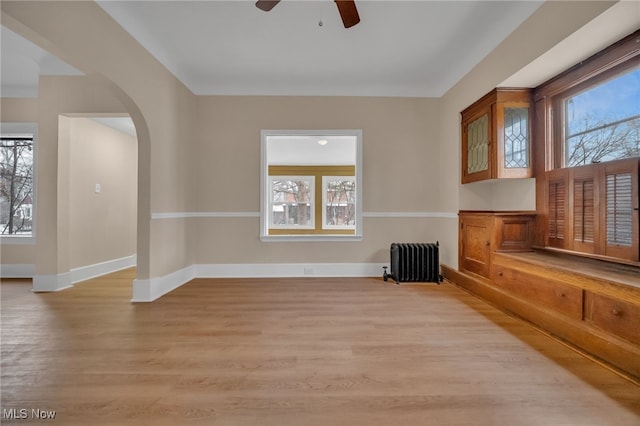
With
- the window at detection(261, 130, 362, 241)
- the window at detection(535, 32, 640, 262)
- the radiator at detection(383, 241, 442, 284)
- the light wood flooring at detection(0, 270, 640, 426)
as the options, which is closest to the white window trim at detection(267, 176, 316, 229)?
the window at detection(261, 130, 362, 241)

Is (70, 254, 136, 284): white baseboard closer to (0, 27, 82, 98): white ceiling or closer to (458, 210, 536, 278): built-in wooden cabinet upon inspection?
(0, 27, 82, 98): white ceiling

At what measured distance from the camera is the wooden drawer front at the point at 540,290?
2033 millimetres

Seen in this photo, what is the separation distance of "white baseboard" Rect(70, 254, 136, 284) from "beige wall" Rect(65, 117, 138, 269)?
2.6 inches

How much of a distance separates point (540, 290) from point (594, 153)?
4.11 feet

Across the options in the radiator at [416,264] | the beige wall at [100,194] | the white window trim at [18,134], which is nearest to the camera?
the radiator at [416,264]

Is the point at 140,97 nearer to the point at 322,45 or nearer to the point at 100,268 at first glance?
the point at 322,45

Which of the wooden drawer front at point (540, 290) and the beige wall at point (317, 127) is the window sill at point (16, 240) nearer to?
the beige wall at point (317, 127)

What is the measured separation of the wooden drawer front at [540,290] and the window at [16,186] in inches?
249

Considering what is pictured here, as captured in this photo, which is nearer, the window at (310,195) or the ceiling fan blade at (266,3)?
the ceiling fan blade at (266,3)

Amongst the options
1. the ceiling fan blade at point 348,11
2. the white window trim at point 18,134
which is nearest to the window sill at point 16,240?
the white window trim at point 18,134

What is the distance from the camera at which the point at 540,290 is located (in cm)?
233

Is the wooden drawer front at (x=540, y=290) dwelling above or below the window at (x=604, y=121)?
below

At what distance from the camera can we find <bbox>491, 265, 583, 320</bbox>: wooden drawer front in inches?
80.0

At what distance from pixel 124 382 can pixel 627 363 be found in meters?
2.93
